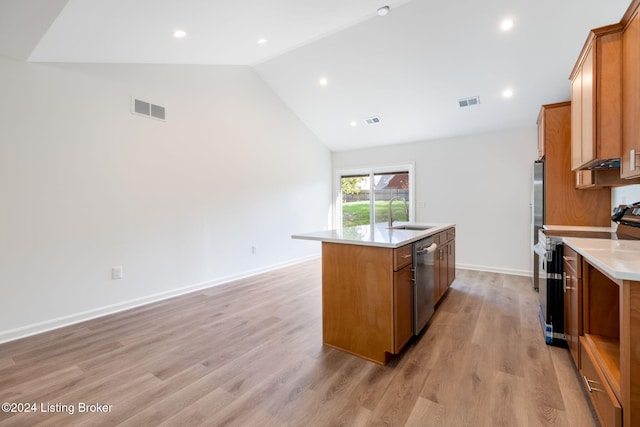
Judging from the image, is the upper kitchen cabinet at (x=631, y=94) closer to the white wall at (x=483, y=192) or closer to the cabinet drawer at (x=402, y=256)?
the cabinet drawer at (x=402, y=256)

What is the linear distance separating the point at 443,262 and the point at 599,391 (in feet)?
6.44

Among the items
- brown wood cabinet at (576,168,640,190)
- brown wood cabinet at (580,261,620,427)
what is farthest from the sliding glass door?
brown wood cabinet at (580,261,620,427)

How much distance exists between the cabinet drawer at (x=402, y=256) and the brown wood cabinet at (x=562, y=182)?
230 centimetres

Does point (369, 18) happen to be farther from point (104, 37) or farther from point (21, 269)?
point (21, 269)

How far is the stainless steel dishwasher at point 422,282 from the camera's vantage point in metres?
2.32

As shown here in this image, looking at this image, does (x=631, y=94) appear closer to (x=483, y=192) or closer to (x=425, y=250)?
(x=425, y=250)

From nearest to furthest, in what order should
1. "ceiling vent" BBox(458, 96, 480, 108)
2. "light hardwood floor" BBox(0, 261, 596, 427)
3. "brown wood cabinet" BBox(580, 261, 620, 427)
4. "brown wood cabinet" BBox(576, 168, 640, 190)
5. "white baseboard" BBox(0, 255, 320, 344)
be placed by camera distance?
1. "brown wood cabinet" BBox(580, 261, 620, 427)
2. "light hardwood floor" BBox(0, 261, 596, 427)
3. "brown wood cabinet" BBox(576, 168, 640, 190)
4. "white baseboard" BBox(0, 255, 320, 344)
5. "ceiling vent" BBox(458, 96, 480, 108)

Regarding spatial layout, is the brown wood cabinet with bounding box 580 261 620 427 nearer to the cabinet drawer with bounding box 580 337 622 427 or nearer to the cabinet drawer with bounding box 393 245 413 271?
the cabinet drawer with bounding box 580 337 622 427

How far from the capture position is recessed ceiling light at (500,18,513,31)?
2841 millimetres

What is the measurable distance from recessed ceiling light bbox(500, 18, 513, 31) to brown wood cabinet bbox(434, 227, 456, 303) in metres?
2.22

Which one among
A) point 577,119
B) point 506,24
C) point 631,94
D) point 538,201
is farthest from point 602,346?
point 506,24

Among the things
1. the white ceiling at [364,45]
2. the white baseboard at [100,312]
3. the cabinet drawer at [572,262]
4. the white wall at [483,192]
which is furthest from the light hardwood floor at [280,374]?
the white ceiling at [364,45]

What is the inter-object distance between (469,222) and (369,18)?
11.8 feet

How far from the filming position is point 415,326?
2.33 meters
